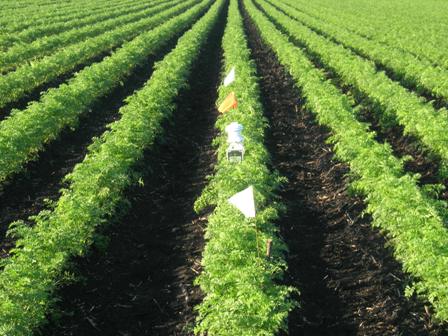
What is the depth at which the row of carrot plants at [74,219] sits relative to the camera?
6750 millimetres

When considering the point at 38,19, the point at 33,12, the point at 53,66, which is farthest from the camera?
the point at 33,12

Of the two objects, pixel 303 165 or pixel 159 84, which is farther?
pixel 159 84

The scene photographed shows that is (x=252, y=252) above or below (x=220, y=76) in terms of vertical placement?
above

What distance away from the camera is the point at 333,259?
29.5ft

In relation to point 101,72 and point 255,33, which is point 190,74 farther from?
point 255,33

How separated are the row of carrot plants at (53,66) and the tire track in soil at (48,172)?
3.02 metres

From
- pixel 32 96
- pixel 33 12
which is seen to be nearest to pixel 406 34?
pixel 32 96

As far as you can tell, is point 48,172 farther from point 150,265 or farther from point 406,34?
point 406,34

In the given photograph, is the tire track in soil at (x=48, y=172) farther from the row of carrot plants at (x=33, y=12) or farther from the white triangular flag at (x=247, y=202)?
the row of carrot plants at (x=33, y=12)

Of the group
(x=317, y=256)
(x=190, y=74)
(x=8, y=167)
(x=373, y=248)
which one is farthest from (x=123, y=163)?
(x=190, y=74)

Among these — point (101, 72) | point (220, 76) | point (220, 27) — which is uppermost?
point (101, 72)

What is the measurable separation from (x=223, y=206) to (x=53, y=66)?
1462 cm

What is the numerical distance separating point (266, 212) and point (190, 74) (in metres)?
14.2

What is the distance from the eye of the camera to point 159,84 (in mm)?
17047
